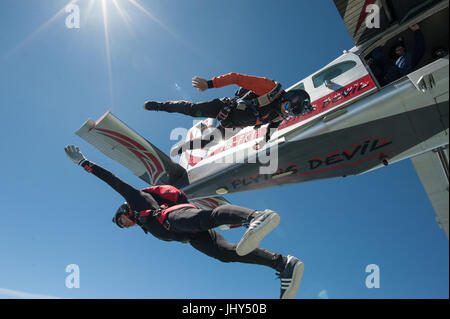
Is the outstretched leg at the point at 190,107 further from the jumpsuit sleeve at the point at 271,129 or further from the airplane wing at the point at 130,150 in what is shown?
the airplane wing at the point at 130,150

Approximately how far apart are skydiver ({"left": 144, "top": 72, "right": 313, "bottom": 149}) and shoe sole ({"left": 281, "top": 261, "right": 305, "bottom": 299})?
254 centimetres

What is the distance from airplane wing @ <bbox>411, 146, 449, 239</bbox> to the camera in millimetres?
6500

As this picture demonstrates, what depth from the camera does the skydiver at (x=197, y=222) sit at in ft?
7.33

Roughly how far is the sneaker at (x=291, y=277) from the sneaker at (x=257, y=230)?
1.95ft

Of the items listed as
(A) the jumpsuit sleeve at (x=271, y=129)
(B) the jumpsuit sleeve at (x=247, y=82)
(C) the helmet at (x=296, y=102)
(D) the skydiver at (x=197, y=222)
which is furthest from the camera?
(A) the jumpsuit sleeve at (x=271, y=129)

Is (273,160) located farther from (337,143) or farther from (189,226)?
(189,226)

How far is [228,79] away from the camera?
13.2 ft

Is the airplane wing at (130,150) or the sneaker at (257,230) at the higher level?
the airplane wing at (130,150)

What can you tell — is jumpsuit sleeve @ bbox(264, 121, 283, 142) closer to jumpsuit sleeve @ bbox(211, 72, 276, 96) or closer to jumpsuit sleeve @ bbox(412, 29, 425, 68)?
jumpsuit sleeve @ bbox(211, 72, 276, 96)

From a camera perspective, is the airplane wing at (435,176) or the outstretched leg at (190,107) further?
the airplane wing at (435,176)

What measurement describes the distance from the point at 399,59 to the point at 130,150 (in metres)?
5.80

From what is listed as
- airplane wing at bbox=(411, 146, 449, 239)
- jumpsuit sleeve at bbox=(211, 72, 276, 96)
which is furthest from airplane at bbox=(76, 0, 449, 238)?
jumpsuit sleeve at bbox=(211, 72, 276, 96)

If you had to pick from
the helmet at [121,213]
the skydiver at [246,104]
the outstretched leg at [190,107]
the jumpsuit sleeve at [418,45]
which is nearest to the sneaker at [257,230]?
the helmet at [121,213]

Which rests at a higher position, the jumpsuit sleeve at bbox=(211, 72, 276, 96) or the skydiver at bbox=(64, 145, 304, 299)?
the jumpsuit sleeve at bbox=(211, 72, 276, 96)
